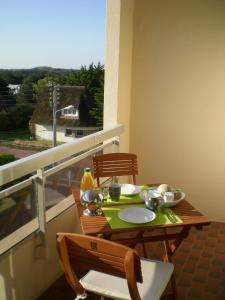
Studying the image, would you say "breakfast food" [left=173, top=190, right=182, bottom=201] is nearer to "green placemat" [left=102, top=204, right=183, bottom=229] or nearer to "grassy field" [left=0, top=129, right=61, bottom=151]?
"green placemat" [left=102, top=204, right=183, bottom=229]

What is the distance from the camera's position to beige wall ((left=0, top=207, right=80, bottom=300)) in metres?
1.96

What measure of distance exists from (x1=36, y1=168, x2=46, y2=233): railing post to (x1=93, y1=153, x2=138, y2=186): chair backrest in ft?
1.75

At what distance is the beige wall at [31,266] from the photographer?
196cm

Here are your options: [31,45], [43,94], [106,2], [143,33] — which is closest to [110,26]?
[106,2]

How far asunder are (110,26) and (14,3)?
30261 millimetres

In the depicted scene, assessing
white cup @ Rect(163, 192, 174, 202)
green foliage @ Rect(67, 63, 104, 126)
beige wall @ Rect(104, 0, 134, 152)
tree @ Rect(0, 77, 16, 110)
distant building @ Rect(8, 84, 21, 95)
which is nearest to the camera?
white cup @ Rect(163, 192, 174, 202)

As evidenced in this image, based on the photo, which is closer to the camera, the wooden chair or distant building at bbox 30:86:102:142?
the wooden chair

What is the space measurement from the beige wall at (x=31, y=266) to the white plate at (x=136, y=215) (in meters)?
0.66

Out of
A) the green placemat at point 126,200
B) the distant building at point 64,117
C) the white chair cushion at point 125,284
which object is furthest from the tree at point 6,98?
the white chair cushion at point 125,284

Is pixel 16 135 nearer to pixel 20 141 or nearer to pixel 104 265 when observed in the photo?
pixel 20 141

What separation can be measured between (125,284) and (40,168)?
88 centimetres

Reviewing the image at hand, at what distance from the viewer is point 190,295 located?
231 cm

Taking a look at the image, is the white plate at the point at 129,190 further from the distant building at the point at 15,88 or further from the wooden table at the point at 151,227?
the distant building at the point at 15,88

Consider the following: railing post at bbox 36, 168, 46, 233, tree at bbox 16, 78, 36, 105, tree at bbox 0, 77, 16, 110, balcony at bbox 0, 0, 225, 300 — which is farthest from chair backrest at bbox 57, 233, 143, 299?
tree at bbox 0, 77, 16, 110
